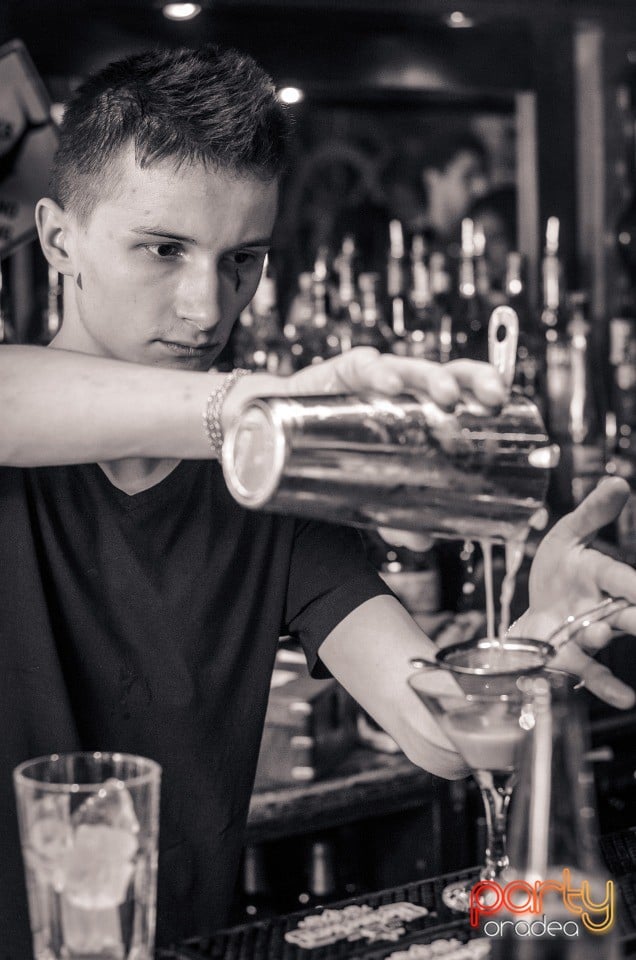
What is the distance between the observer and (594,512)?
4.73 feet

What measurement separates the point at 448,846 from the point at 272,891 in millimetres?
461

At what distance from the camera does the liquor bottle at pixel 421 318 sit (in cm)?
340

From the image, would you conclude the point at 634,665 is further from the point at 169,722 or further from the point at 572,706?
the point at 572,706

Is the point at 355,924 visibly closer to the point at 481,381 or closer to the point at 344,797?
the point at 481,381

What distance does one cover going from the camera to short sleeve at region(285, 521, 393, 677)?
169 centimetres

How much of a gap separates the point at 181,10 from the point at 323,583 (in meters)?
2.44

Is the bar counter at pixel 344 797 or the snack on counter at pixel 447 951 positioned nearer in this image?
the snack on counter at pixel 447 951

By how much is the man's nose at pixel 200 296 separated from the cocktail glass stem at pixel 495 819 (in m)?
0.58

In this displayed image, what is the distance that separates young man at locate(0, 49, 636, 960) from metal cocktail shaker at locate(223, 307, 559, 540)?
11.1 inches

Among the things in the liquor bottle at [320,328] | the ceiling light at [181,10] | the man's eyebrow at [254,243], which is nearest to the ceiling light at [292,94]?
the ceiling light at [181,10]

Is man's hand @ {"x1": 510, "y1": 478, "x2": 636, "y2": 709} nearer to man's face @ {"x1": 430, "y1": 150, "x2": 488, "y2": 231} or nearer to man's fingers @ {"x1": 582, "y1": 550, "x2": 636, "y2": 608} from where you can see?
man's fingers @ {"x1": 582, "y1": 550, "x2": 636, "y2": 608}

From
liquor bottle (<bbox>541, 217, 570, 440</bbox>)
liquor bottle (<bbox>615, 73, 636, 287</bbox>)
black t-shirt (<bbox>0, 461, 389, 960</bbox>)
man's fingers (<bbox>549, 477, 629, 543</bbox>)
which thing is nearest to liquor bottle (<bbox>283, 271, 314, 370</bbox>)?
liquor bottle (<bbox>541, 217, 570, 440</bbox>)

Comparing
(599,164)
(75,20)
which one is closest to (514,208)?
(599,164)
